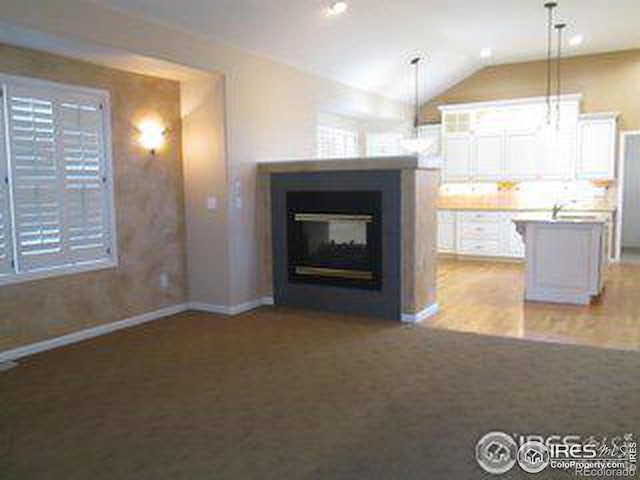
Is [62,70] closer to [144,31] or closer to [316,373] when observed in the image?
[144,31]

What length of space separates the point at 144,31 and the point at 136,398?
3.09m

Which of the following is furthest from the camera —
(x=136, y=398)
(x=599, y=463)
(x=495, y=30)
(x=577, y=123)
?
(x=577, y=123)

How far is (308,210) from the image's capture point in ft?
19.5

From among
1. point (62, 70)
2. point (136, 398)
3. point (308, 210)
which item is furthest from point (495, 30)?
point (136, 398)

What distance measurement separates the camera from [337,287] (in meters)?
5.80

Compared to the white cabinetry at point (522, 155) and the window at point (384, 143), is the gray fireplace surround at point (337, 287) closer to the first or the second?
the window at point (384, 143)

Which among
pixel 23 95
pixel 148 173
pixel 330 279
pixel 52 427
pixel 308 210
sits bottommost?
pixel 52 427

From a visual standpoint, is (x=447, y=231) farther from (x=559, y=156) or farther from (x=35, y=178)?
(x=35, y=178)

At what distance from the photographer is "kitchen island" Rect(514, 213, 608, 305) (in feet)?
19.6

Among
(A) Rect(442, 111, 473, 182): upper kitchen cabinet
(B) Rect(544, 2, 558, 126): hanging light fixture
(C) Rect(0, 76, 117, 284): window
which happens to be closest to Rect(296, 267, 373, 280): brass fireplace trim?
(C) Rect(0, 76, 117, 284): window

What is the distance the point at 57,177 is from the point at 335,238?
9.07 feet

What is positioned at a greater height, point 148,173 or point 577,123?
point 577,123

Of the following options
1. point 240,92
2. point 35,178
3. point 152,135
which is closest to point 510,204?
point 240,92

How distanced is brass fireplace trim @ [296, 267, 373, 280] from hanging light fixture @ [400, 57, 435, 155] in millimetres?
2051
